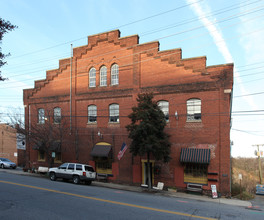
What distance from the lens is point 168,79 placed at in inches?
806

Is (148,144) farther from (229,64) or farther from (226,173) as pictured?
(229,64)

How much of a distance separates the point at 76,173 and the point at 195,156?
9607 millimetres

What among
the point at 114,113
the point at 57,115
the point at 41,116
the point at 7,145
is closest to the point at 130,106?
the point at 114,113

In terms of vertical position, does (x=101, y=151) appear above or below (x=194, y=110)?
below

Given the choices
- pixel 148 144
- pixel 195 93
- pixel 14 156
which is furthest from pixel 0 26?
pixel 14 156

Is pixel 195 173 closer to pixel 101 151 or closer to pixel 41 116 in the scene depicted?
pixel 101 151

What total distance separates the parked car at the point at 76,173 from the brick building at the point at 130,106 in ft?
7.67

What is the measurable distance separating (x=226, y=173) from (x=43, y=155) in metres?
19.6

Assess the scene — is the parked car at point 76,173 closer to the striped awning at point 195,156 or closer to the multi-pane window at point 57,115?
the multi-pane window at point 57,115

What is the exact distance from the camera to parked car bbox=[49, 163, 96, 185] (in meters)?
19.7

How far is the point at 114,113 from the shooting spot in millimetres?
22906

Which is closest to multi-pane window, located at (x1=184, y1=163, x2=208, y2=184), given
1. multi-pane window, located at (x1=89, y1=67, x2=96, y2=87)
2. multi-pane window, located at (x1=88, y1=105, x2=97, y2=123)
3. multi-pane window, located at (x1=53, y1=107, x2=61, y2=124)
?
multi-pane window, located at (x1=88, y1=105, x2=97, y2=123)

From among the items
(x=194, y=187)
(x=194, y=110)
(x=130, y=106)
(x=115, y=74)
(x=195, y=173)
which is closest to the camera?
(x=194, y=187)

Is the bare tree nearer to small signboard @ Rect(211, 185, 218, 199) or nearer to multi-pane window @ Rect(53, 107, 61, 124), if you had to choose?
multi-pane window @ Rect(53, 107, 61, 124)
